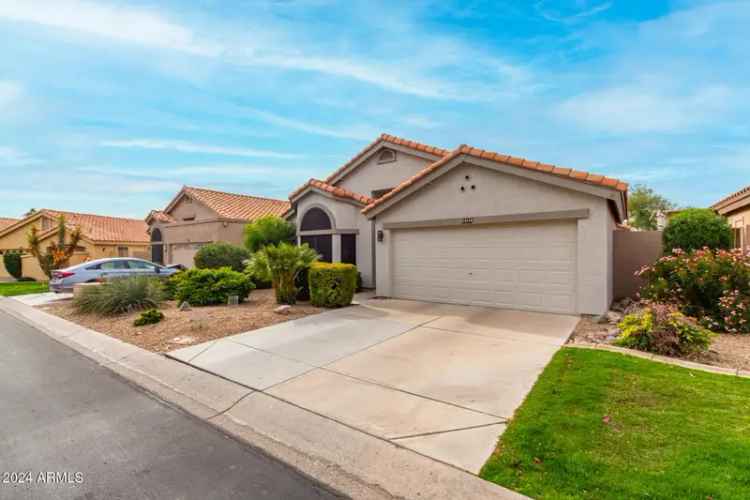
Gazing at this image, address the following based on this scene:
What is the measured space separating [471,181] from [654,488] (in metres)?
8.68

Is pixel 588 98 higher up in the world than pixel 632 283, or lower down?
higher up

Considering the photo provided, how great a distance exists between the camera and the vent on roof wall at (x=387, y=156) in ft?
53.8

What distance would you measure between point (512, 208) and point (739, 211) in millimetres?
10254

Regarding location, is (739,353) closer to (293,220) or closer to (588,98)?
(588,98)

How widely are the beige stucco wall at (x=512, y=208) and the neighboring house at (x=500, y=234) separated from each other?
1.0 inches

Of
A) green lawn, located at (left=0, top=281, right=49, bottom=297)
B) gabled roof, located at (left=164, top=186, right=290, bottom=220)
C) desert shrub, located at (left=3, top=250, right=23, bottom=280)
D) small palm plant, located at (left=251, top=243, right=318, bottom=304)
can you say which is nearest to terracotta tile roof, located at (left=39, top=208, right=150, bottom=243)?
desert shrub, located at (left=3, top=250, right=23, bottom=280)

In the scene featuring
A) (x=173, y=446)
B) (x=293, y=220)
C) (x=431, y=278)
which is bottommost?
(x=173, y=446)

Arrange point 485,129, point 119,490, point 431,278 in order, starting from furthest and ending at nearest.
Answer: point 485,129 → point 431,278 → point 119,490

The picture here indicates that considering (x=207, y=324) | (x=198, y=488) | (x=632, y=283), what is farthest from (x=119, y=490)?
(x=632, y=283)

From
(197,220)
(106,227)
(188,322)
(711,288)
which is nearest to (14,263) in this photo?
(106,227)

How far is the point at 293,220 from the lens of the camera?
17625 mm

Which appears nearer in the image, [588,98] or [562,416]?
[562,416]

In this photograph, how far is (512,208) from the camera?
9.73 meters

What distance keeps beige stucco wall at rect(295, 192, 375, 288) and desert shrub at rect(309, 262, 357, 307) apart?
→ 390 centimetres
